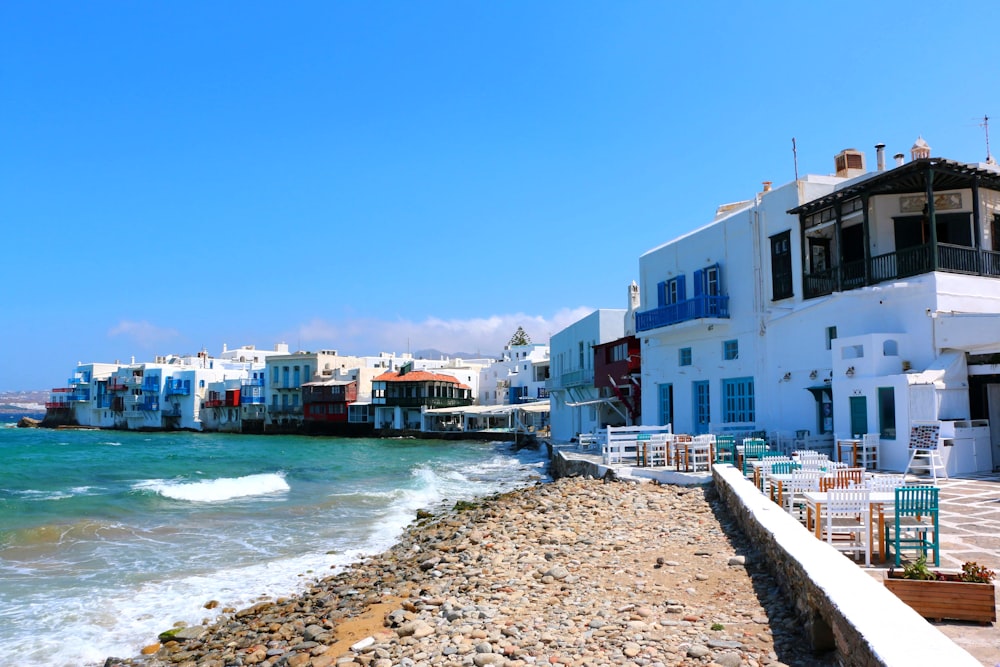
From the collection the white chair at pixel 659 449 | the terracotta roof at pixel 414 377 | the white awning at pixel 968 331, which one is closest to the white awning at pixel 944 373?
the white awning at pixel 968 331

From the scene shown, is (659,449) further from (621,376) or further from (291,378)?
(291,378)

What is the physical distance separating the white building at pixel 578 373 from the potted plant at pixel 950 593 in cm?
2652

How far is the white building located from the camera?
3741 cm

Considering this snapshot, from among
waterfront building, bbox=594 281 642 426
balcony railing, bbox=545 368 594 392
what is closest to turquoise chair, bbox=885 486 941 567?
waterfront building, bbox=594 281 642 426

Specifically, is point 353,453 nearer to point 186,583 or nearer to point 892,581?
point 186,583

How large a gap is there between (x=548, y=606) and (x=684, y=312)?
17.5m

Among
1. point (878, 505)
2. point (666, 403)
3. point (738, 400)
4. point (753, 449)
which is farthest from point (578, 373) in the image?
point (878, 505)

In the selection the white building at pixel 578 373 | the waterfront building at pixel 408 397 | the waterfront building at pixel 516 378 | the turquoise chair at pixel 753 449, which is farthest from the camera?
the waterfront building at pixel 408 397

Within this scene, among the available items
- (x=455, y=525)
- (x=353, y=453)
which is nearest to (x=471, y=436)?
(x=353, y=453)

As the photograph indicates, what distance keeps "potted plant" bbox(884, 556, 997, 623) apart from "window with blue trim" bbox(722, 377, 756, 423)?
53.5ft

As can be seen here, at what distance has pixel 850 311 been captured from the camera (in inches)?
696

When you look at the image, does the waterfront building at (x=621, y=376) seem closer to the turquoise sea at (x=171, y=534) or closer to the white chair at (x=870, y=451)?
the turquoise sea at (x=171, y=534)

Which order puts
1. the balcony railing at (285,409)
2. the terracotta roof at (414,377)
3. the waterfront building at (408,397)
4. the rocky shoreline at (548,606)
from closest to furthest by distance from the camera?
the rocky shoreline at (548,606), the terracotta roof at (414,377), the waterfront building at (408,397), the balcony railing at (285,409)

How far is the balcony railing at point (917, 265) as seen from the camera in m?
16.5
